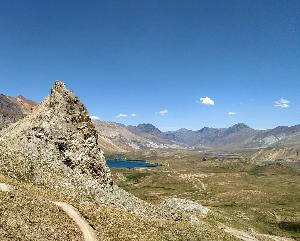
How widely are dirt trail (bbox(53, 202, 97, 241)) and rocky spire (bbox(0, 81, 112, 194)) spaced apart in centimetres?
1347

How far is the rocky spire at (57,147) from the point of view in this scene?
71.8 meters

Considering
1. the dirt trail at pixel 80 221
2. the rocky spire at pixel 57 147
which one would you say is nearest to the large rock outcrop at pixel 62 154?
the rocky spire at pixel 57 147

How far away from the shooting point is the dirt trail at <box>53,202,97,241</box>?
51.0 metres

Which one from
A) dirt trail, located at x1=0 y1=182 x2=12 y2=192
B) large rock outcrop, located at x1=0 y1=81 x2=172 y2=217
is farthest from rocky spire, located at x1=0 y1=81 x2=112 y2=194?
dirt trail, located at x1=0 y1=182 x2=12 y2=192

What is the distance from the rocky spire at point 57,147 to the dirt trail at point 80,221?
13.5 meters

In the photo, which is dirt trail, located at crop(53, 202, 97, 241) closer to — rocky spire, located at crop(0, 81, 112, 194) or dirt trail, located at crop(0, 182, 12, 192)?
dirt trail, located at crop(0, 182, 12, 192)

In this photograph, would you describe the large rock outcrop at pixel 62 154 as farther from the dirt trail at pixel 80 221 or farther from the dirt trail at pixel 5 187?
the dirt trail at pixel 80 221

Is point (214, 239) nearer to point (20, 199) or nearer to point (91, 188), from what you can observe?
point (91, 188)

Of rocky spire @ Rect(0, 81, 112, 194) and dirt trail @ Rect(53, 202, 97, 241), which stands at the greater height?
rocky spire @ Rect(0, 81, 112, 194)

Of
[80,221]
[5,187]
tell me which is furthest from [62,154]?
[80,221]

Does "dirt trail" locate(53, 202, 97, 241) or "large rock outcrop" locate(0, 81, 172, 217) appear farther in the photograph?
"large rock outcrop" locate(0, 81, 172, 217)

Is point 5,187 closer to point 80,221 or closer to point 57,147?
point 80,221

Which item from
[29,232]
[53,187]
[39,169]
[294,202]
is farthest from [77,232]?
[294,202]

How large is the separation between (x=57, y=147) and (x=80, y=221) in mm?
28490
